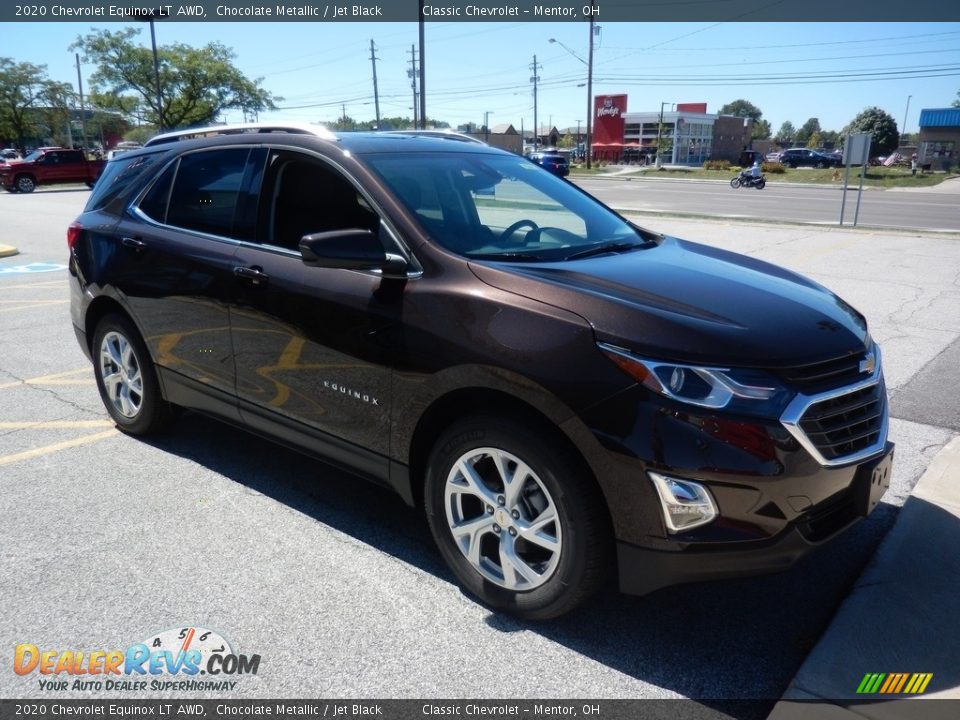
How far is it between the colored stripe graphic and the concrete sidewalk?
1 centimetres

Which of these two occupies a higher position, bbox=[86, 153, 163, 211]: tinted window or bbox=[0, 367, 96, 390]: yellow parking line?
bbox=[86, 153, 163, 211]: tinted window

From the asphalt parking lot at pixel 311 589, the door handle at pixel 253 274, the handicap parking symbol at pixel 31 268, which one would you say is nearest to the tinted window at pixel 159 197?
the door handle at pixel 253 274

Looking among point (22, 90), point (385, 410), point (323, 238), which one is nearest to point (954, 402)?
point (385, 410)

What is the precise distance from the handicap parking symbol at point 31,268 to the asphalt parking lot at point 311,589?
744cm

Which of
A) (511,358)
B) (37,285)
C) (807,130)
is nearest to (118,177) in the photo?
(511,358)

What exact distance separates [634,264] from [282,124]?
1.90 m

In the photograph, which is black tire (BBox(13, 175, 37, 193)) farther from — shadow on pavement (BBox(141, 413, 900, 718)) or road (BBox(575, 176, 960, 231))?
shadow on pavement (BBox(141, 413, 900, 718))

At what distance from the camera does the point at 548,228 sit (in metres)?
3.80

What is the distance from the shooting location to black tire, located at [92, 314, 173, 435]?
4551 millimetres

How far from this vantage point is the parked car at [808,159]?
65000 mm

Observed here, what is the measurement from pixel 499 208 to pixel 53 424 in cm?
330

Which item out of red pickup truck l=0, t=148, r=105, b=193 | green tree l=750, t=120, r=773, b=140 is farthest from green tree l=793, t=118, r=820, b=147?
red pickup truck l=0, t=148, r=105, b=193

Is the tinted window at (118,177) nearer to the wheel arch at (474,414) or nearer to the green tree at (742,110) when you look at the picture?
the wheel arch at (474,414)

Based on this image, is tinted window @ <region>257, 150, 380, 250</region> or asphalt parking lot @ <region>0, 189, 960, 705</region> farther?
tinted window @ <region>257, 150, 380, 250</region>
